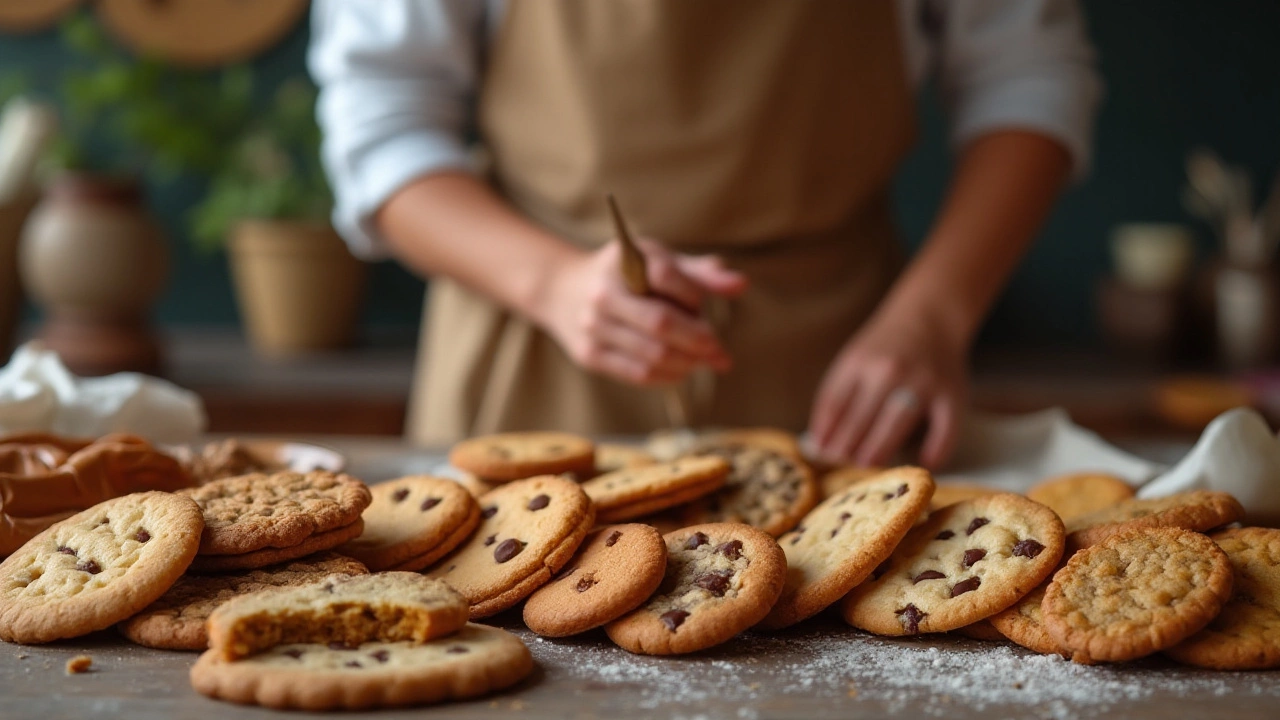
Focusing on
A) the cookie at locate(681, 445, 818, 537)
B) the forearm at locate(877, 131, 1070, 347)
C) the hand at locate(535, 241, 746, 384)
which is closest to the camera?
the cookie at locate(681, 445, 818, 537)

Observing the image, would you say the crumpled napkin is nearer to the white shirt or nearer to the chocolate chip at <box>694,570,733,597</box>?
the white shirt

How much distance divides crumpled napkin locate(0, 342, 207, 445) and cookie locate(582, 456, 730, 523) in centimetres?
61

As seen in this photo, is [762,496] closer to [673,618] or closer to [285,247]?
[673,618]

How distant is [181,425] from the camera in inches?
57.4

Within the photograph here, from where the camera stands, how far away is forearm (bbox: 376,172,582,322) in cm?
162

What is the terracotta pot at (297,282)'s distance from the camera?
9.14 ft

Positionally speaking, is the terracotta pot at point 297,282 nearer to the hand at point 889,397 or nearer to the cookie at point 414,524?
the hand at point 889,397

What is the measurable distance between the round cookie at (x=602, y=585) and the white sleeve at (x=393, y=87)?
36.6 inches

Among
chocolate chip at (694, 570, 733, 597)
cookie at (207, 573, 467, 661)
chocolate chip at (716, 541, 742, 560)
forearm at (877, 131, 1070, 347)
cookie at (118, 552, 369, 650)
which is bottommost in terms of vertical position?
cookie at (118, 552, 369, 650)

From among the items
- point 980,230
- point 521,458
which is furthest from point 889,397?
point 521,458

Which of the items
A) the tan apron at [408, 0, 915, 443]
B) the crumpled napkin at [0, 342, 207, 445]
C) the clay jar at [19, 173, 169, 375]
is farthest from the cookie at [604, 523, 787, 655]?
the clay jar at [19, 173, 169, 375]

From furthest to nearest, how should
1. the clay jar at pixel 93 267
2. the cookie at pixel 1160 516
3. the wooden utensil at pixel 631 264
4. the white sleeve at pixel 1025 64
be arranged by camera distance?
the clay jar at pixel 93 267 → the white sleeve at pixel 1025 64 → the wooden utensil at pixel 631 264 → the cookie at pixel 1160 516

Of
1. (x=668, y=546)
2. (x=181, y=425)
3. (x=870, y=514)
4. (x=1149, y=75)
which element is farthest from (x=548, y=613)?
(x=1149, y=75)

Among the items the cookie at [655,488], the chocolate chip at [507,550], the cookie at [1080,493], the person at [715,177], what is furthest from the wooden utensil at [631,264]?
the cookie at [1080,493]
